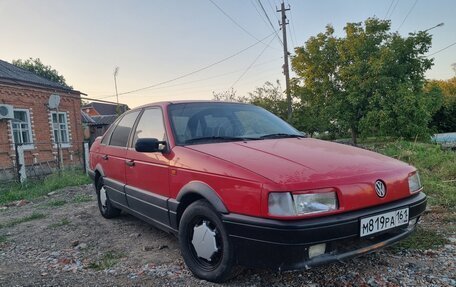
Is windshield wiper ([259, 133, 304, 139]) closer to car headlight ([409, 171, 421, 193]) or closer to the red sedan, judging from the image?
the red sedan

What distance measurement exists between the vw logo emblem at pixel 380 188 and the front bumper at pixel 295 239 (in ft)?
0.33

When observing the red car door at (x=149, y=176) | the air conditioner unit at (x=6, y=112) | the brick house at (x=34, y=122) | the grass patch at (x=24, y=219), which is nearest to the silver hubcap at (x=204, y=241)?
the red car door at (x=149, y=176)

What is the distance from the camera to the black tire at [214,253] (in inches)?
101

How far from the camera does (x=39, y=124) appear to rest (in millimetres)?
16578

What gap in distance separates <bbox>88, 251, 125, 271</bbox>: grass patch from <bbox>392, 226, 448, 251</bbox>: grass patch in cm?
286

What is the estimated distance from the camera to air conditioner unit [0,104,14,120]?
14.0m

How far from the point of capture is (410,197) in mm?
2814

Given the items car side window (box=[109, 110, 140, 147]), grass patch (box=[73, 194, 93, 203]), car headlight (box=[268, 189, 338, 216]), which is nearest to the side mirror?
car side window (box=[109, 110, 140, 147])

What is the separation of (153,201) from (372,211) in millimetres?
2130

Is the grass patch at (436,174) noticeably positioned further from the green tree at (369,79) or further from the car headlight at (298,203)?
the green tree at (369,79)

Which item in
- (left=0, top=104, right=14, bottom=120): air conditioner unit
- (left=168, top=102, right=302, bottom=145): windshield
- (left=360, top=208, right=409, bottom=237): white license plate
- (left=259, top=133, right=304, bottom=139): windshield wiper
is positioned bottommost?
(left=360, top=208, right=409, bottom=237): white license plate

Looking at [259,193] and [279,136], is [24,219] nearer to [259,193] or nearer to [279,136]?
[279,136]

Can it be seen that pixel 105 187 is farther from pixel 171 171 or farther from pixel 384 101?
pixel 384 101

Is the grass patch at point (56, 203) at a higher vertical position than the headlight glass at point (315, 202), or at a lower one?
lower
